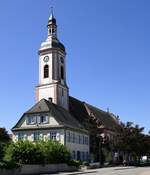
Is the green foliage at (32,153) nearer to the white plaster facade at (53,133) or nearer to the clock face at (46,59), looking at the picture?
Answer: the white plaster facade at (53,133)

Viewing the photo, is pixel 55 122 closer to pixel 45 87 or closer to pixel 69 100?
pixel 45 87

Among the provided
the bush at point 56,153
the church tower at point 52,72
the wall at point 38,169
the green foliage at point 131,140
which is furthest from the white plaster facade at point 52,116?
the wall at point 38,169

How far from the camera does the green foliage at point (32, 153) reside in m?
45.8

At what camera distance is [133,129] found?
8131 cm

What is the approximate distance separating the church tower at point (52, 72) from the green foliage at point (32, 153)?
93.0 ft

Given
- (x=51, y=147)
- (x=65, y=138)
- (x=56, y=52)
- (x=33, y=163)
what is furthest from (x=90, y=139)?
(x=33, y=163)

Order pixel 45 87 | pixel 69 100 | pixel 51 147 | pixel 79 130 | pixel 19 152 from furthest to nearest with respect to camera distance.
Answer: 1. pixel 69 100
2. pixel 45 87
3. pixel 79 130
4. pixel 51 147
5. pixel 19 152

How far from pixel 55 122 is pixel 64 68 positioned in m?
18.9

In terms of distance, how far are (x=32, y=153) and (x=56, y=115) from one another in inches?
972

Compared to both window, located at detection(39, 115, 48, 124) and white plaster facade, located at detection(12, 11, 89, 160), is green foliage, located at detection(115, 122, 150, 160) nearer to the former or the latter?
white plaster facade, located at detection(12, 11, 89, 160)

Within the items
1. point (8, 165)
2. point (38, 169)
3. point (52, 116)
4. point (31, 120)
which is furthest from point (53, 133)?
point (8, 165)

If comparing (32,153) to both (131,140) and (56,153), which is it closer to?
(56,153)

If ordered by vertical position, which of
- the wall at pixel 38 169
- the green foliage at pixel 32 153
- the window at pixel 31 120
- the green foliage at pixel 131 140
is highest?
the window at pixel 31 120

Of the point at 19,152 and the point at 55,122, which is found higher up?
the point at 55,122
